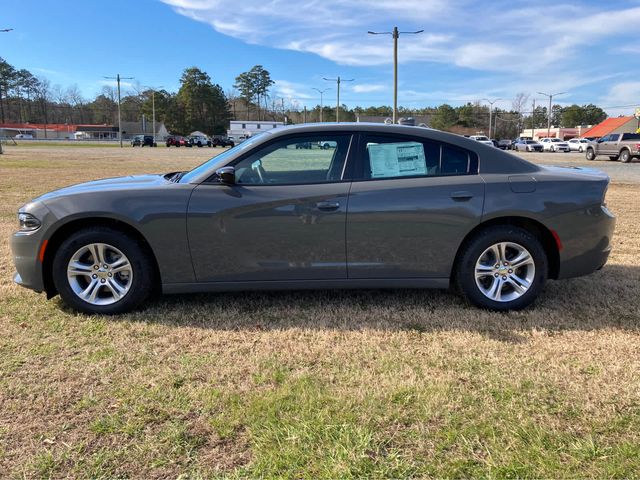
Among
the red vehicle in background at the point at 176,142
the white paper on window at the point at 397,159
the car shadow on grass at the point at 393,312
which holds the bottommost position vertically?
the car shadow on grass at the point at 393,312

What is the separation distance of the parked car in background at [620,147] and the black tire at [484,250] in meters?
27.3

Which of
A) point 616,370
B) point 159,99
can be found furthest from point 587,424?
point 159,99

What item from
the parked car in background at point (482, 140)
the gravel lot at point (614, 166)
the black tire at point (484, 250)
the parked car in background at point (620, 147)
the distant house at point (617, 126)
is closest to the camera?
the black tire at point (484, 250)

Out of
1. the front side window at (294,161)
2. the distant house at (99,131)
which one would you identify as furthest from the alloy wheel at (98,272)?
the distant house at (99,131)

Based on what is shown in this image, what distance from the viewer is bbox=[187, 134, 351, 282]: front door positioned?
376 cm

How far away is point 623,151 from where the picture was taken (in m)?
27.1

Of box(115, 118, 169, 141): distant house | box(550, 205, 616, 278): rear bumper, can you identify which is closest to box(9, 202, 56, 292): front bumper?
box(550, 205, 616, 278): rear bumper

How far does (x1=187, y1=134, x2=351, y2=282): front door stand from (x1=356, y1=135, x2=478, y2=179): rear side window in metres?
0.35

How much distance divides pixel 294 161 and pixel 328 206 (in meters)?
0.64

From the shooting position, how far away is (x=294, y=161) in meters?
4.18

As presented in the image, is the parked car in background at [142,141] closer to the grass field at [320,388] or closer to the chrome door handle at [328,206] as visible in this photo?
the grass field at [320,388]

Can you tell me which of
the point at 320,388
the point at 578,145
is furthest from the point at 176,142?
the point at 320,388

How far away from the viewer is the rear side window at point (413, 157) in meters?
3.98

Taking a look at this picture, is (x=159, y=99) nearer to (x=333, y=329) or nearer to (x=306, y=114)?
(x=306, y=114)
